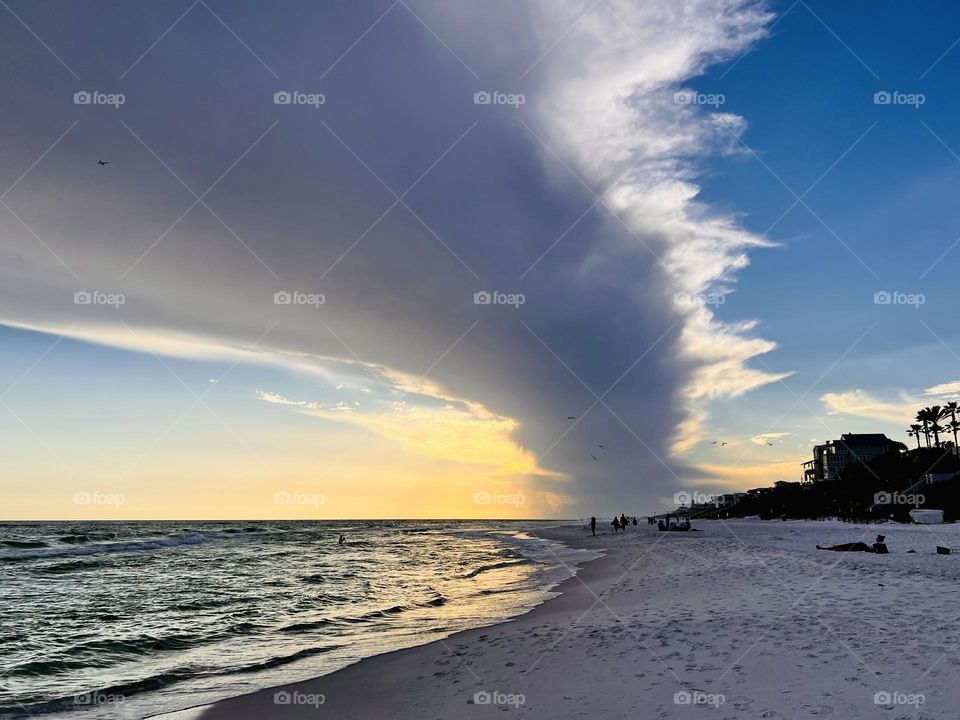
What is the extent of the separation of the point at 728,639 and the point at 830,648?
1825 millimetres

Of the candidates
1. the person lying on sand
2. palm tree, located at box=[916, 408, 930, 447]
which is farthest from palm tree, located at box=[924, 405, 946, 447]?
the person lying on sand

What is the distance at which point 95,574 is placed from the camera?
37.3 m

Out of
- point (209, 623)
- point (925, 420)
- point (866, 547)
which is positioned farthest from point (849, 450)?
point (209, 623)

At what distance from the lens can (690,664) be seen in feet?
32.7

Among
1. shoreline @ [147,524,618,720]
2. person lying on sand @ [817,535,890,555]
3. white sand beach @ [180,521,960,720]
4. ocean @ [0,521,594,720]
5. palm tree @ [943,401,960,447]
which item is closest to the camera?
white sand beach @ [180,521,960,720]

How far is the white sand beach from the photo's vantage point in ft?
26.6

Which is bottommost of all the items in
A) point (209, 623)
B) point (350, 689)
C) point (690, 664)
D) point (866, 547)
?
point (209, 623)

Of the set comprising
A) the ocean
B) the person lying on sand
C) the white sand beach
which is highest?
the white sand beach

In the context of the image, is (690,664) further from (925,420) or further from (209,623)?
(925,420)

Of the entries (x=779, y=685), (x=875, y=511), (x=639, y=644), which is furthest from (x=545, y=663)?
(x=875, y=511)

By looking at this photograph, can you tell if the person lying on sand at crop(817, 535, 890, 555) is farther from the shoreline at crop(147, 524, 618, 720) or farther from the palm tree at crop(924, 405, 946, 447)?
the palm tree at crop(924, 405, 946, 447)

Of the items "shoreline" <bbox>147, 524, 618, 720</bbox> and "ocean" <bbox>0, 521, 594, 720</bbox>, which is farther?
"ocean" <bbox>0, 521, 594, 720</bbox>

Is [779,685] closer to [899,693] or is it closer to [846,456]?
[899,693]

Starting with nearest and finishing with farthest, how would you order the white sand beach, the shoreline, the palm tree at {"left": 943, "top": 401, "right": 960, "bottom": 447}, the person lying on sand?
the white sand beach, the shoreline, the person lying on sand, the palm tree at {"left": 943, "top": 401, "right": 960, "bottom": 447}
